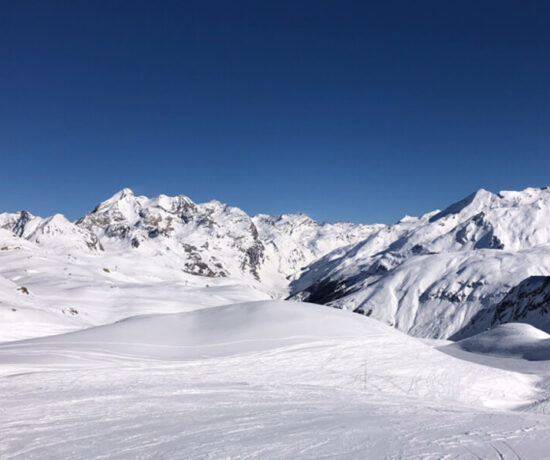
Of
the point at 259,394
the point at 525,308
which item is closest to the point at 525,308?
the point at 525,308

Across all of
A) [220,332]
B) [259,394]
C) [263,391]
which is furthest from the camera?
[220,332]

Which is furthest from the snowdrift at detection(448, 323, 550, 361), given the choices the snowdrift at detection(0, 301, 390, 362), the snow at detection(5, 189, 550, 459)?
the snowdrift at detection(0, 301, 390, 362)

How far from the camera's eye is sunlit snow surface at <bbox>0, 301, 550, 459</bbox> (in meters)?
7.31

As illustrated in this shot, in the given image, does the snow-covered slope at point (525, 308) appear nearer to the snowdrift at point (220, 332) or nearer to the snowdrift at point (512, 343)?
the snowdrift at point (512, 343)

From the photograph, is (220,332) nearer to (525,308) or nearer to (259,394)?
(259,394)

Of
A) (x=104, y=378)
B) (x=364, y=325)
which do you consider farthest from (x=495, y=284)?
(x=104, y=378)

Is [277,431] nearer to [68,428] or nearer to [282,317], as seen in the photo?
[68,428]

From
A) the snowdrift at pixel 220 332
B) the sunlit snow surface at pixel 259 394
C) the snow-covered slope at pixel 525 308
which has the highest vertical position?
the snowdrift at pixel 220 332

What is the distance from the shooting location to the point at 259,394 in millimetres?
11789

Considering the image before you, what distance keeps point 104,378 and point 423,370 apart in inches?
435

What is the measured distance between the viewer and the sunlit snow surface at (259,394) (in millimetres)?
7312

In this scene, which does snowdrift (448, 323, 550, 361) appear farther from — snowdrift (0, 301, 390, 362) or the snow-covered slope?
the snow-covered slope

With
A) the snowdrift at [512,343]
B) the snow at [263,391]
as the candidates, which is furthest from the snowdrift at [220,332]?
the snowdrift at [512,343]

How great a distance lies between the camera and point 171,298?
65.8m
